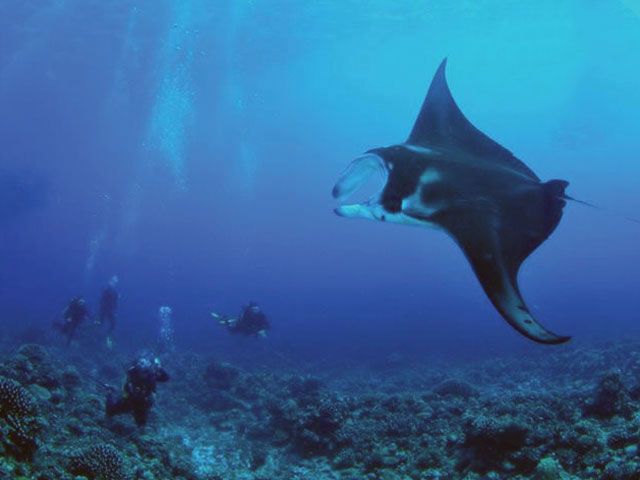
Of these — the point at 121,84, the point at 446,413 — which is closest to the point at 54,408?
the point at 446,413

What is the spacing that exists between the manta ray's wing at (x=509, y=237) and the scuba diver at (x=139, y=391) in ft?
19.0

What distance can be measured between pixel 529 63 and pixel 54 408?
70458 millimetres

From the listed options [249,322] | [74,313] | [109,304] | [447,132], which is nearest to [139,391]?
[249,322]

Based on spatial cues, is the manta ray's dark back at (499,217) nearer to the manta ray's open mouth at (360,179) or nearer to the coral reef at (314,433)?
the manta ray's open mouth at (360,179)

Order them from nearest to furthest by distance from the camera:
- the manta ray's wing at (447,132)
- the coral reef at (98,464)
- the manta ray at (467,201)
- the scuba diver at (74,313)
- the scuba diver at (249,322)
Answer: the manta ray at (467,201) < the coral reef at (98,464) < the manta ray's wing at (447,132) < the scuba diver at (249,322) < the scuba diver at (74,313)

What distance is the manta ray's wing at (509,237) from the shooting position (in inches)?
127

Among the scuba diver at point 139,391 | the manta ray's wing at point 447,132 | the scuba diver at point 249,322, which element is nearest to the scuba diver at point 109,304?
the scuba diver at point 249,322

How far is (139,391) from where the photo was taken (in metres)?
7.88

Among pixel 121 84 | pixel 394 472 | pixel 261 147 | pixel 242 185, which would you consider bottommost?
pixel 394 472

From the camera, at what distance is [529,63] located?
211 feet

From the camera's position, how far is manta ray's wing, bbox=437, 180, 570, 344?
3.22 meters

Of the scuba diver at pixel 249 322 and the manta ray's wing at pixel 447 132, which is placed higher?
the scuba diver at pixel 249 322

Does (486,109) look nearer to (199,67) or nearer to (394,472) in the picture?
(199,67)

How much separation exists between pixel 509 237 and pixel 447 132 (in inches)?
91.3
